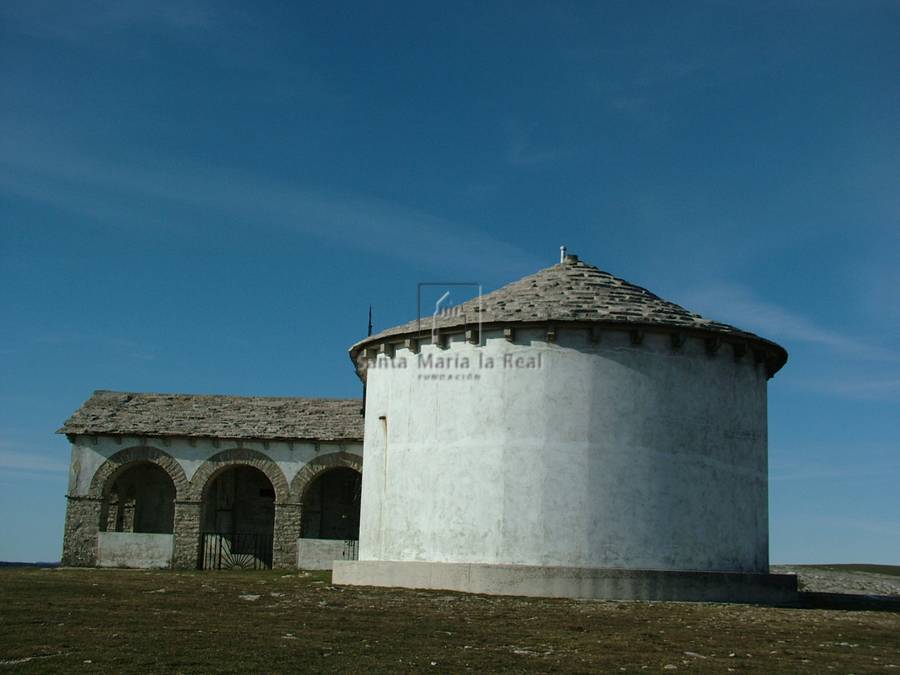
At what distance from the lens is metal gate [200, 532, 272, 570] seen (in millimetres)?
33281

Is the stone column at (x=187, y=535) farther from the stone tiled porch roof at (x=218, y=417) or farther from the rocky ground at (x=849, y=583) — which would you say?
the rocky ground at (x=849, y=583)

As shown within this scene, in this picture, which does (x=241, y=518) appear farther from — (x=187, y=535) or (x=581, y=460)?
(x=581, y=460)

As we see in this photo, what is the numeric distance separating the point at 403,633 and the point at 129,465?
21.5m

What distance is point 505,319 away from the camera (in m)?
19.5

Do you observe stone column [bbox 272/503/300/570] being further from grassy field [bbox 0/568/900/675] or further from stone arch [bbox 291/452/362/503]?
Result: grassy field [bbox 0/568/900/675]

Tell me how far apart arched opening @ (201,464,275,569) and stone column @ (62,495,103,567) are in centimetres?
349

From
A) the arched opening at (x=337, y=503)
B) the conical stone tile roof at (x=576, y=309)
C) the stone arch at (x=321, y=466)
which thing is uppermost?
the conical stone tile roof at (x=576, y=309)

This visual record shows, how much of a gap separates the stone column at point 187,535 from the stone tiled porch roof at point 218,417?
219 centimetres

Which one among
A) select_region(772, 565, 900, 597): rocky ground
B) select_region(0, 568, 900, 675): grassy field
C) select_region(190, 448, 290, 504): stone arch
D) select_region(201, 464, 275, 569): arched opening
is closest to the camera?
select_region(0, 568, 900, 675): grassy field

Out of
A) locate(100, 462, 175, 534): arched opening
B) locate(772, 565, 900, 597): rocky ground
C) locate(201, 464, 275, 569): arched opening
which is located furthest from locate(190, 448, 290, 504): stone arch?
locate(772, 565, 900, 597): rocky ground

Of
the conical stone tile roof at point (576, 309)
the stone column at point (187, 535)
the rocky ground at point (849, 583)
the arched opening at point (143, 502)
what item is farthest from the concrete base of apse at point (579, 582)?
the arched opening at point (143, 502)

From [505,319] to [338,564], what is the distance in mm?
5975

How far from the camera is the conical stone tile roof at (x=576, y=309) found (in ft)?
63.7

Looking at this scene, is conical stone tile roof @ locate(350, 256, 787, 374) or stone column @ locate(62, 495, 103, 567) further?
stone column @ locate(62, 495, 103, 567)
